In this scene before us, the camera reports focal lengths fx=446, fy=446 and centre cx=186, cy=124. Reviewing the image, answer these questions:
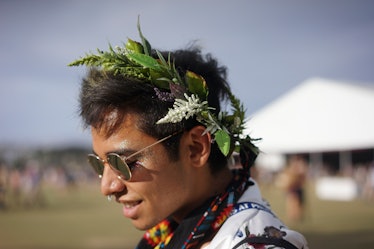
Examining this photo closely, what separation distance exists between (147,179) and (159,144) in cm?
17

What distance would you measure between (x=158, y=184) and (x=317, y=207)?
18199mm

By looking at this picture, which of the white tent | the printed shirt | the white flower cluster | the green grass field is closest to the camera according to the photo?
the printed shirt

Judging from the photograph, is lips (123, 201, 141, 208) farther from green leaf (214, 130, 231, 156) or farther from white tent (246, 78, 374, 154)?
white tent (246, 78, 374, 154)

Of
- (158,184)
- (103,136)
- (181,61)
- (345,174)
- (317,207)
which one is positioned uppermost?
(181,61)

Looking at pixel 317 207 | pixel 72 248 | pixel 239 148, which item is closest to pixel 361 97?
pixel 317 207

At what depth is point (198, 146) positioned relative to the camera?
7.13 feet

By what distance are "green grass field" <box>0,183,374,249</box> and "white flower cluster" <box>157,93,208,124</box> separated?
830 centimetres

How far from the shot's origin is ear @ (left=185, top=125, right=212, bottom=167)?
216cm

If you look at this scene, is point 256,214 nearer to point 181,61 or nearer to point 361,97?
point 181,61

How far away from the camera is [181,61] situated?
7.80 ft

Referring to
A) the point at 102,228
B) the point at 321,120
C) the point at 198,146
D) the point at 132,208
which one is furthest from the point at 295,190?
the point at 321,120

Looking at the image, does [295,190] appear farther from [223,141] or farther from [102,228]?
[223,141]

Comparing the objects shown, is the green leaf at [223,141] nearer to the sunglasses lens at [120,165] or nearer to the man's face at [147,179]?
the man's face at [147,179]

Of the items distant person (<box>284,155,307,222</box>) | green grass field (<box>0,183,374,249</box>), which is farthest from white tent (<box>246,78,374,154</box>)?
distant person (<box>284,155,307,222</box>)
